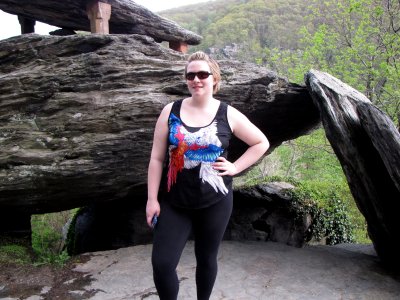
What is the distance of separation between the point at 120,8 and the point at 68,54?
2036 mm

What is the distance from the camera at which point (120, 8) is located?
7789mm

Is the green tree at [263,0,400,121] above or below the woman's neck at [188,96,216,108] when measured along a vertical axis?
above

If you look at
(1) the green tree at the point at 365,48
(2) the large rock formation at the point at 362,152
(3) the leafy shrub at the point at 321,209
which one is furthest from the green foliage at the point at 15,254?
(1) the green tree at the point at 365,48

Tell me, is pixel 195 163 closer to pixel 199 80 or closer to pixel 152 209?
pixel 152 209

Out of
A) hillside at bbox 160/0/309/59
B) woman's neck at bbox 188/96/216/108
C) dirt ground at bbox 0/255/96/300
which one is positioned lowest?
dirt ground at bbox 0/255/96/300

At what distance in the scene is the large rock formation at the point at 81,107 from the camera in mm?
5824

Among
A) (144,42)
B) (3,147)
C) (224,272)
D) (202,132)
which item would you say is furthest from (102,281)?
(144,42)

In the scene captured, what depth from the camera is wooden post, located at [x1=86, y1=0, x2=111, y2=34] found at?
720 centimetres

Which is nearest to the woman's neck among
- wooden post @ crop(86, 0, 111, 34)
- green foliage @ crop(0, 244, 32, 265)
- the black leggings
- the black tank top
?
the black tank top

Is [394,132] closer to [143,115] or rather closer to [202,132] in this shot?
[202,132]

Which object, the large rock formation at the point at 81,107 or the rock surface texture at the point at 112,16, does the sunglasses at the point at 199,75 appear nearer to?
the large rock formation at the point at 81,107

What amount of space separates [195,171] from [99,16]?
5288mm

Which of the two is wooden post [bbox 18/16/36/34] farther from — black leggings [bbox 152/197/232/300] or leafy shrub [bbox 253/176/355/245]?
black leggings [bbox 152/197/232/300]

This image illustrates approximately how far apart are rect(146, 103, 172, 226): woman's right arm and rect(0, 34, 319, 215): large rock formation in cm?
294
